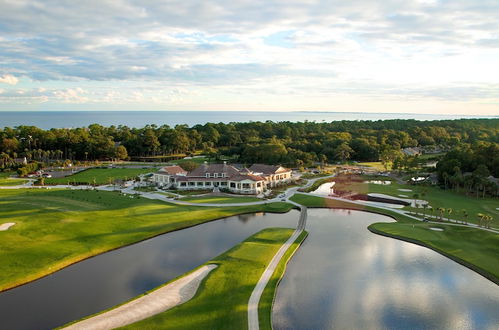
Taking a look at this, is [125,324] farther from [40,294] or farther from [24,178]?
[24,178]

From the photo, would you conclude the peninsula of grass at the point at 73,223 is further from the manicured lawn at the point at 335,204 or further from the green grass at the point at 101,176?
the green grass at the point at 101,176

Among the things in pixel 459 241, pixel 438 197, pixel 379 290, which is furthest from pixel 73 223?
pixel 438 197

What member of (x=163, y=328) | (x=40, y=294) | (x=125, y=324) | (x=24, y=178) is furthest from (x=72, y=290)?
(x=24, y=178)

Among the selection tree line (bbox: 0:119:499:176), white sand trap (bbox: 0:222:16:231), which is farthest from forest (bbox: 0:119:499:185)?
white sand trap (bbox: 0:222:16:231)

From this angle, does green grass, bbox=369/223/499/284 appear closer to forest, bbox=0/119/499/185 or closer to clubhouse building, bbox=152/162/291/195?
clubhouse building, bbox=152/162/291/195

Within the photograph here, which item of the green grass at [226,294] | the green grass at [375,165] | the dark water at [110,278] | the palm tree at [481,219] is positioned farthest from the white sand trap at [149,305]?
the green grass at [375,165]

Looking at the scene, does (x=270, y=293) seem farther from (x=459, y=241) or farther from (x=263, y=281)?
(x=459, y=241)

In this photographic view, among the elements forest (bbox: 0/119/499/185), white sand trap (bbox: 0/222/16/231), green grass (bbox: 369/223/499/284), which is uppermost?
forest (bbox: 0/119/499/185)
